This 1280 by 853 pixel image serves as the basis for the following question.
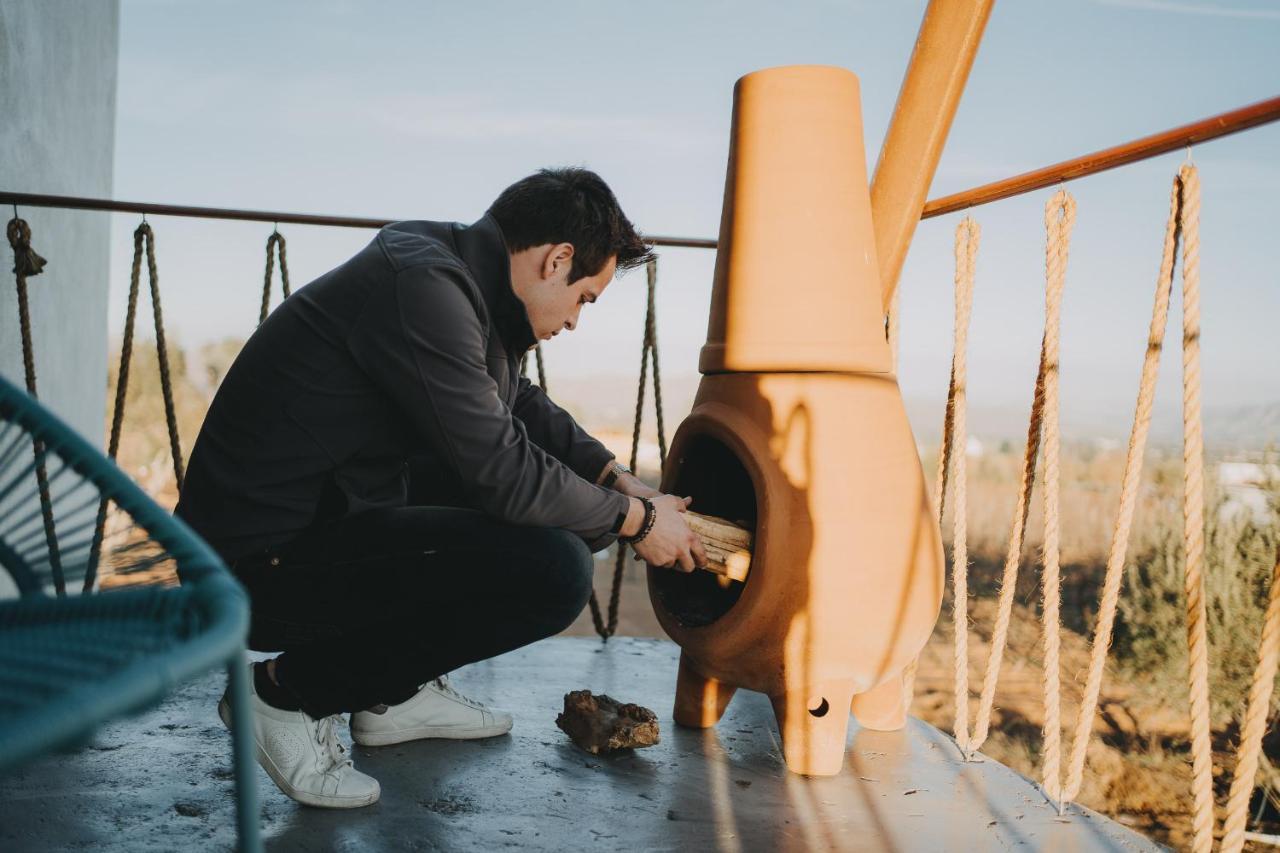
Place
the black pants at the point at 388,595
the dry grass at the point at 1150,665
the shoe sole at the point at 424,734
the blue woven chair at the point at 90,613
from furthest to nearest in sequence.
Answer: the dry grass at the point at 1150,665, the shoe sole at the point at 424,734, the black pants at the point at 388,595, the blue woven chair at the point at 90,613

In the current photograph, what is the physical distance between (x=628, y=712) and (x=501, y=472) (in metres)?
0.66

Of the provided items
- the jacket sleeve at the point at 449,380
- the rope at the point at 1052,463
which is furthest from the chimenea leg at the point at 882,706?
the jacket sleeve at the point at 449,380

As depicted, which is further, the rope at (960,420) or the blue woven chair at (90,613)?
the rope at (960,420)

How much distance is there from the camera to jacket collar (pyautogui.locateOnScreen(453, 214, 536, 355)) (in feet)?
5.53

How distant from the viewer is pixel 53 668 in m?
0.62

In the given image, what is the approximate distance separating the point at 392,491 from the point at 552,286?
0.50 m

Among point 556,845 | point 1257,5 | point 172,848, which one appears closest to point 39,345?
point 172,848

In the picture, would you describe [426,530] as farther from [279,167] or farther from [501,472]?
[279,167]

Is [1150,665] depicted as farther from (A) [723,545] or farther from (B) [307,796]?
(B) [307,796]

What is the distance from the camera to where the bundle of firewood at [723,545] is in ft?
5.89

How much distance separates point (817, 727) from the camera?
5.91ft

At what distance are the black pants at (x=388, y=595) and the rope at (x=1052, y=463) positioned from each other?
3.13 feet

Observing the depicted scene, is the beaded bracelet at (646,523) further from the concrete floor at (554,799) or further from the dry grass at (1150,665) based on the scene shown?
the dry grass at (1150,665)

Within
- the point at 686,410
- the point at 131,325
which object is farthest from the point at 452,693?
the point at 686,410
